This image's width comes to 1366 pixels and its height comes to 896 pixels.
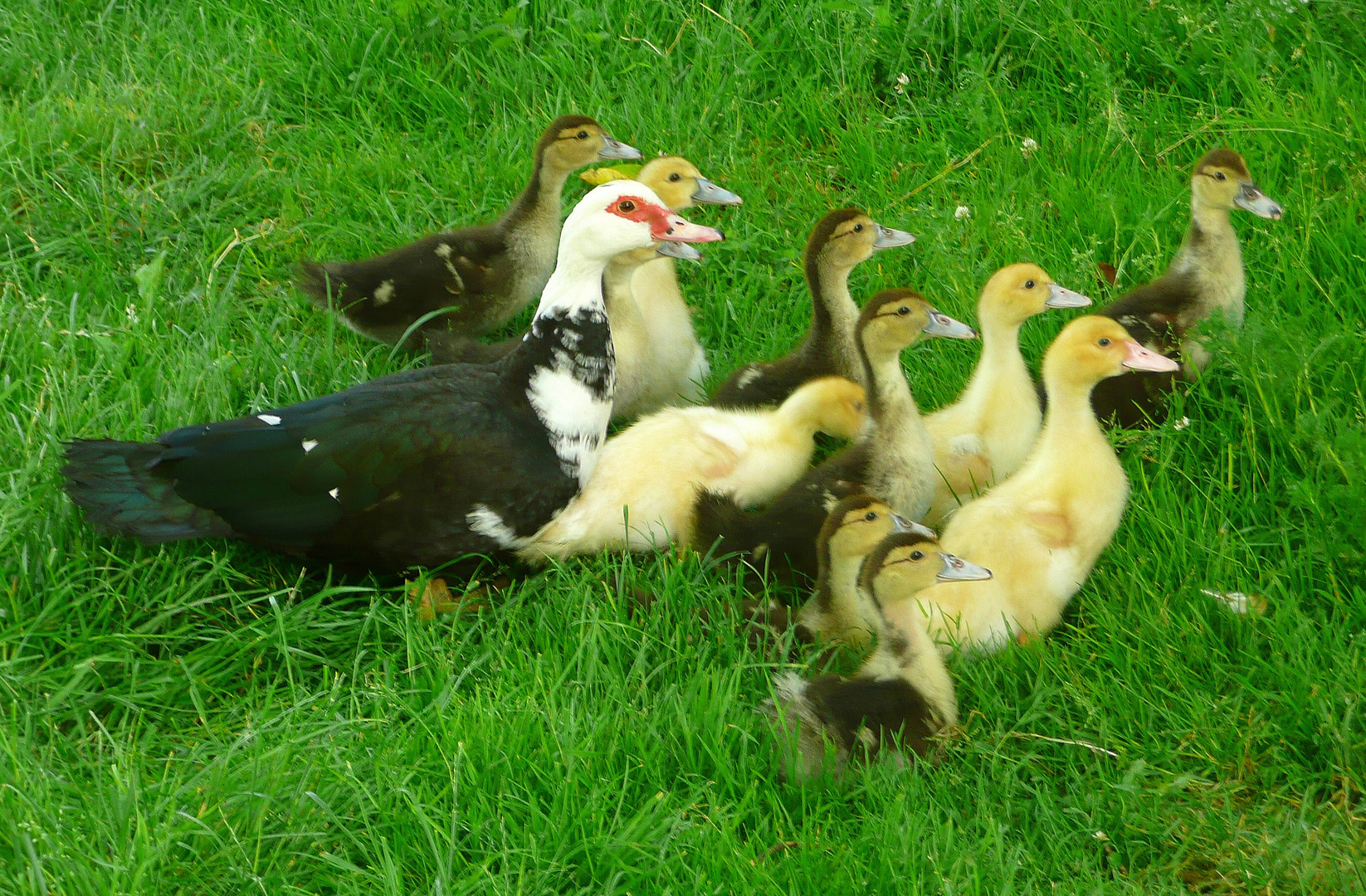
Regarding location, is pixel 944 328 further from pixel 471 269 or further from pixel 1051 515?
pixel 471 269

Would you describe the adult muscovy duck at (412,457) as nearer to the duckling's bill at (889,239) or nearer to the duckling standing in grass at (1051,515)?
the duckling's bill at (889,239)

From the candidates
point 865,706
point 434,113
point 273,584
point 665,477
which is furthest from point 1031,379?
point 434,113

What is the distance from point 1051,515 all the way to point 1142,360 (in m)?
0.57

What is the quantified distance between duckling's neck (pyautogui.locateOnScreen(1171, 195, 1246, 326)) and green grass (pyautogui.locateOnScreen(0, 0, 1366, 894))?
160 millimetres

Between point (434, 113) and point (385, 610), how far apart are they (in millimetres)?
2981

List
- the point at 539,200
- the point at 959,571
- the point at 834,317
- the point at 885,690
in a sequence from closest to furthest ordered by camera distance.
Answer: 1. the point at 885,690
2. the point at 959,571
3. the point at 834,317
4. the point at 539,200

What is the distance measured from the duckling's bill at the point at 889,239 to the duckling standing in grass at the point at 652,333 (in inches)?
23.8

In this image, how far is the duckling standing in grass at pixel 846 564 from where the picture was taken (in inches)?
136

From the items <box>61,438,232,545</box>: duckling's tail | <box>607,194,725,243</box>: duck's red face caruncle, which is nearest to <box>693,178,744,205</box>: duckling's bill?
<box>607,194,725,243</box>: duck's red face caruncle

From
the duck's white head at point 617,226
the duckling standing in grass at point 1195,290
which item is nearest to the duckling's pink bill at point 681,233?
the duck's white head at point 617,226

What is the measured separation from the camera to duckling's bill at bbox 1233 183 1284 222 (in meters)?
4.36

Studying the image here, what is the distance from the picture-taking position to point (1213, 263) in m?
4.34

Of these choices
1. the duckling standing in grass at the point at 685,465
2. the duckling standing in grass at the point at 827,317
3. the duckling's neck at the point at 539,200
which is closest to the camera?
the duckling standing in grass at the point at 685,465

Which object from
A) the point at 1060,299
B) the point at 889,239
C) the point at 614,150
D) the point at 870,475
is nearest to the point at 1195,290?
the point at 1060,299
